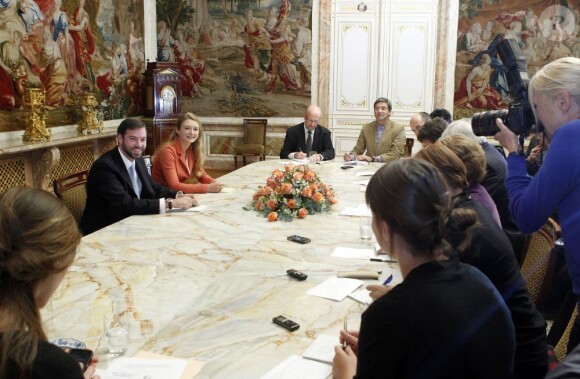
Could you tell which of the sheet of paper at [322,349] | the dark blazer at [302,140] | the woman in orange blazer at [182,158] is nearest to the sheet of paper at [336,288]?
the sheet of paper at [322,349]

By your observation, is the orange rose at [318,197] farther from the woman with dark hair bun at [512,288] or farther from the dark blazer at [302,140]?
the dark blazer at [302,140]

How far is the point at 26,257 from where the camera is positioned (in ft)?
4.40

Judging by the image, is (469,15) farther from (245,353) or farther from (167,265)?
(245,353)

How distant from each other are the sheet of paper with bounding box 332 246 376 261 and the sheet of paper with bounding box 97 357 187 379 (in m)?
1.40

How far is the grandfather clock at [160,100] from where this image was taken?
31.6 feet

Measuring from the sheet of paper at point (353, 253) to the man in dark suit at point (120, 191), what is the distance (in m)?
1.56

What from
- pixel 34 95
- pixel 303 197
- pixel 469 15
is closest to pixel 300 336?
pixel 303 197

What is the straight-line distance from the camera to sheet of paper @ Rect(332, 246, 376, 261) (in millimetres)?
3109

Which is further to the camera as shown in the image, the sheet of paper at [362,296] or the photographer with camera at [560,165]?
the sheet of paper at [362,296]

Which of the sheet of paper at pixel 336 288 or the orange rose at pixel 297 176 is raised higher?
the orange rose at pixel 297 176

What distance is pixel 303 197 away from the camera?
421cm

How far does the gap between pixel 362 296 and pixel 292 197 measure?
1.75 m

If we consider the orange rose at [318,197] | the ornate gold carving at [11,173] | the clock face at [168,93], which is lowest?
the ornate gold carving at [11,173]

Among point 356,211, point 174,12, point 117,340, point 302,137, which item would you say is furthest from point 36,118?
point 117,340
